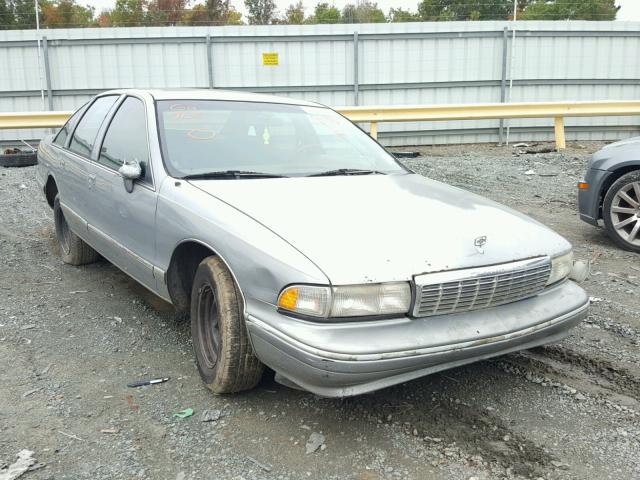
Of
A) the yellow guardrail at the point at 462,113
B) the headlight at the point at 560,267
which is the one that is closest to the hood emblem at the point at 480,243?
the headlight at the point at 560,267

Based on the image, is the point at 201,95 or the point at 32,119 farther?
the point at 32,119

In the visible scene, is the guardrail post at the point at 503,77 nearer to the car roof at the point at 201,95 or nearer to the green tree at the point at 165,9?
the car roof at the point at 201,95

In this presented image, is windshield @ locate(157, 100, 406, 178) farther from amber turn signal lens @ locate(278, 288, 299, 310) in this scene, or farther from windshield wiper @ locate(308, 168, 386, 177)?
amber turn signal lens @ locate(278, 288, 299, 310)

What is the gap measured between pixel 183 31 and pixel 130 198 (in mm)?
11134

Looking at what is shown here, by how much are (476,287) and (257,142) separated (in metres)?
1.78

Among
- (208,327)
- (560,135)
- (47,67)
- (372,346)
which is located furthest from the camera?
(47,67)

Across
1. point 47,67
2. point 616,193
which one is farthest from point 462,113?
point 47,67

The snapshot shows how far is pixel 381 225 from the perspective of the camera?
271 centimetres

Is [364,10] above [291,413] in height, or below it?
above

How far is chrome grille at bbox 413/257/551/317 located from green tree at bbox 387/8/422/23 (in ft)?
101

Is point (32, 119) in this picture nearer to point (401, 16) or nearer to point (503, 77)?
point (503, 77)

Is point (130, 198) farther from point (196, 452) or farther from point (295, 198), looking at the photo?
point (196, 452)

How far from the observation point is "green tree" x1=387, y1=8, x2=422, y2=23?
105 ft

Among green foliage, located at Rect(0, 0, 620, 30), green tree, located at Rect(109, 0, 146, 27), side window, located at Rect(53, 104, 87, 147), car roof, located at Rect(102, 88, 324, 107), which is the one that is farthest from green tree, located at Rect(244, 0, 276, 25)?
car roof, located at Rect(102, 88, 324, 107)
